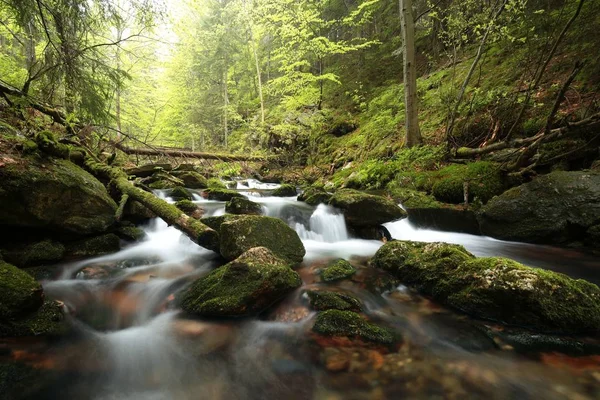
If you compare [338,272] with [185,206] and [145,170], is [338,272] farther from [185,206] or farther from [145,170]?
[145,170]

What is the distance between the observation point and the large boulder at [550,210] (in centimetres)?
489

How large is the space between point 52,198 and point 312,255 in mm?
4594

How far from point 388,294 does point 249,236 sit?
2.36 meters

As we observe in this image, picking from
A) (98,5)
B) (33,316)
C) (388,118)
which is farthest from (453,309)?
(388,118)

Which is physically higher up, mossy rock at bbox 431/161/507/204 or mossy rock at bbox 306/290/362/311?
mossy rock at bbox 431/161/507/204

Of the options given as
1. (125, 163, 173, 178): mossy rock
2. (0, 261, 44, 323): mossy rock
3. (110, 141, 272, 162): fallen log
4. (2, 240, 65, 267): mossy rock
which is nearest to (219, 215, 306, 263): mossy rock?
(0, 261, 44, 323): mossy rock

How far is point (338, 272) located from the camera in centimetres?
453

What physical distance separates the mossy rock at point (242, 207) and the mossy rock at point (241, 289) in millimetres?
3191

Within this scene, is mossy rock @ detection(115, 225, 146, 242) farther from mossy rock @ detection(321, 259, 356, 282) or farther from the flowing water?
mossy rock @ detection(321, 259, 356, 282)

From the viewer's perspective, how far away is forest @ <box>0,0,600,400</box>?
251cm

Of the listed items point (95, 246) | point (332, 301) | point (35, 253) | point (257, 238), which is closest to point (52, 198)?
point (35, 253)

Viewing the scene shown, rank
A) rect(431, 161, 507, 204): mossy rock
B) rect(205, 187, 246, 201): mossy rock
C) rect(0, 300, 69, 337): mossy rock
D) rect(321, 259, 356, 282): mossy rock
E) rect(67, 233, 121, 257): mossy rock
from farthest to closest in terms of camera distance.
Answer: rect(205, 187, 246, 201): mossy rock < rect(431, 161, 507, 204): mossy rock < rect(67, 233, 121, 257): mossy rock < rect(321, 259, 356, 282): mossy rock < rect(0, 300, 69, 337): mossy rock

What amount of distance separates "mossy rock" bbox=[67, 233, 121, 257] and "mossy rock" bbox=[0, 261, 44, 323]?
7.22ft

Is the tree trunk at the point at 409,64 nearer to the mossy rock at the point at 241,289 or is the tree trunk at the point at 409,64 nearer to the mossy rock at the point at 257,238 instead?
the mossy rock at the point at 257,238
